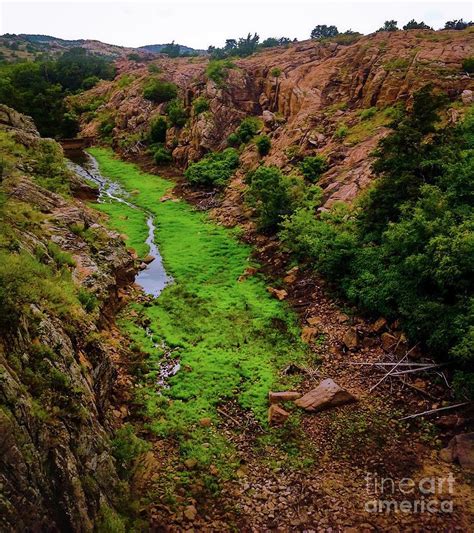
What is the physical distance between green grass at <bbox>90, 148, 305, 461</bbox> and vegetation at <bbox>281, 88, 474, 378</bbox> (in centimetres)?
379

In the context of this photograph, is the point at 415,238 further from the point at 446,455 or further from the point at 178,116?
the point at 178,116

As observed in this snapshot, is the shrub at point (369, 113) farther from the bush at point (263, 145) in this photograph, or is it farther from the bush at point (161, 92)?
the bush at point (161, 92)

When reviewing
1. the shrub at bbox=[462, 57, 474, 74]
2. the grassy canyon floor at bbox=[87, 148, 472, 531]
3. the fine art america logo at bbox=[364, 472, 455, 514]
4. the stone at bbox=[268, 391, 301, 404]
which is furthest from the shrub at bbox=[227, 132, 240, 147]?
the fine art america logo at bbox=[364, 472, 455, 514]

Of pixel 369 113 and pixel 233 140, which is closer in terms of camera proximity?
pixel 369 113

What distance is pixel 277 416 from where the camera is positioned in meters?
14.3

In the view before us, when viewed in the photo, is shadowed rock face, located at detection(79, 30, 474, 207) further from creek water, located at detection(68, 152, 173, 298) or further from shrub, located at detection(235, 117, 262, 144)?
creek water, located at detection(68, 152, 173, 298)

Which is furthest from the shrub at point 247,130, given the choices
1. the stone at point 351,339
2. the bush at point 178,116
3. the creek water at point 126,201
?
the stone at point 351,339

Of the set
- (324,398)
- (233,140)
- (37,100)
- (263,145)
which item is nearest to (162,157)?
(233,140)

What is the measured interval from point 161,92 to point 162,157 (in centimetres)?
1559

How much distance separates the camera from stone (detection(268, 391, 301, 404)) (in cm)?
1503

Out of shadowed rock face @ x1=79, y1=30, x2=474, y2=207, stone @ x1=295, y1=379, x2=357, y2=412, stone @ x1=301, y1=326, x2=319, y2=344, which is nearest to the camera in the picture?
stone @ x1=295, y1=379, x2=357, y2=412

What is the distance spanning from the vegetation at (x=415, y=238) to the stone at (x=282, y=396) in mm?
5348

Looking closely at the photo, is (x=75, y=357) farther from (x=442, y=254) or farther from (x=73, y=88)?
(x=73, y=88)

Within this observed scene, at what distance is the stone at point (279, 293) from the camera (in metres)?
21.9
